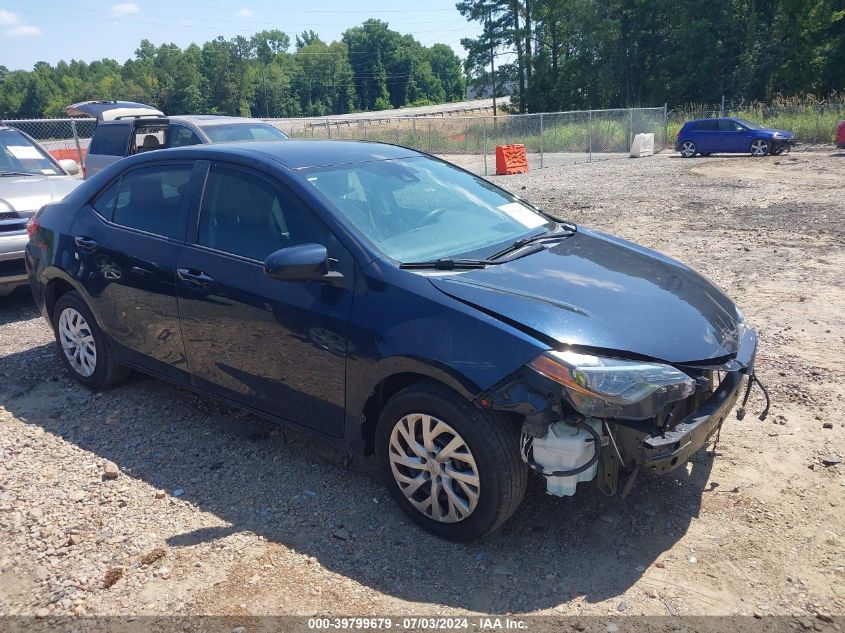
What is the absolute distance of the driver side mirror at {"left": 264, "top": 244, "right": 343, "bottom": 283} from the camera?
3.30m

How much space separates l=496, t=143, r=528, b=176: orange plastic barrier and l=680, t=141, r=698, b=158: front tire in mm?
7097

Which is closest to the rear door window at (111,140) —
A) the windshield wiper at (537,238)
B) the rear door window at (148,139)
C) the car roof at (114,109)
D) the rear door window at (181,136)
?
the rear door window at (148,139)

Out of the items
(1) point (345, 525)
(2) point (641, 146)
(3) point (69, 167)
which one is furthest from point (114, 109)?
(2) point (641, 146)

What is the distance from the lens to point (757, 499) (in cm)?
353

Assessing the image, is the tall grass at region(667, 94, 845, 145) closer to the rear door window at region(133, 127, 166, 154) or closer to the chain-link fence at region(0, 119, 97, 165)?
the chain-link fence at region(0, 119, 97, 165)

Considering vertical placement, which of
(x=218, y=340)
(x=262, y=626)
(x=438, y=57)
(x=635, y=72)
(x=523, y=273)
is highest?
(x=438, y=57)

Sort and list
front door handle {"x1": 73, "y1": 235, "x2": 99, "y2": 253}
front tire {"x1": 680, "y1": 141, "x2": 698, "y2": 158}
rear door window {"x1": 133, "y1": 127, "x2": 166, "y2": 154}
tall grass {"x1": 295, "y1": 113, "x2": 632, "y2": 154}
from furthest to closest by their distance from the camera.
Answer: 1. tall grass {"x1": 295, "y1": 113, "x2": 632, "y2": 154}
2. front tire {"x1": 680, "y1": 141, "x2": 698, "y2": 158}
3. rear door window {"x1": 133, "y1": 127, "x2": 166, "y2": 154}
4. front door handle {"x1": 73, "y1": 235, "x2": 99, "y2": 253}

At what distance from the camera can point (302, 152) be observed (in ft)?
13.5

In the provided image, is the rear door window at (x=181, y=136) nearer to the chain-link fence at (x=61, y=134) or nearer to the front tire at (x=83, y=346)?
the front tire at (x=83, y=346)

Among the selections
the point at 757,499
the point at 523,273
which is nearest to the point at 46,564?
the point at 523,273

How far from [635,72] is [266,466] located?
183ft

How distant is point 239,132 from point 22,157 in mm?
3302

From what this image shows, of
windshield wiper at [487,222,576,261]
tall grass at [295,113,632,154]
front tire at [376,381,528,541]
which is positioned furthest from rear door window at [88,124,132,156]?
tall grass at [295,113,632,154]

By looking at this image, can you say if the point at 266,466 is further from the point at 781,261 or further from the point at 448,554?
the point at 781,261
